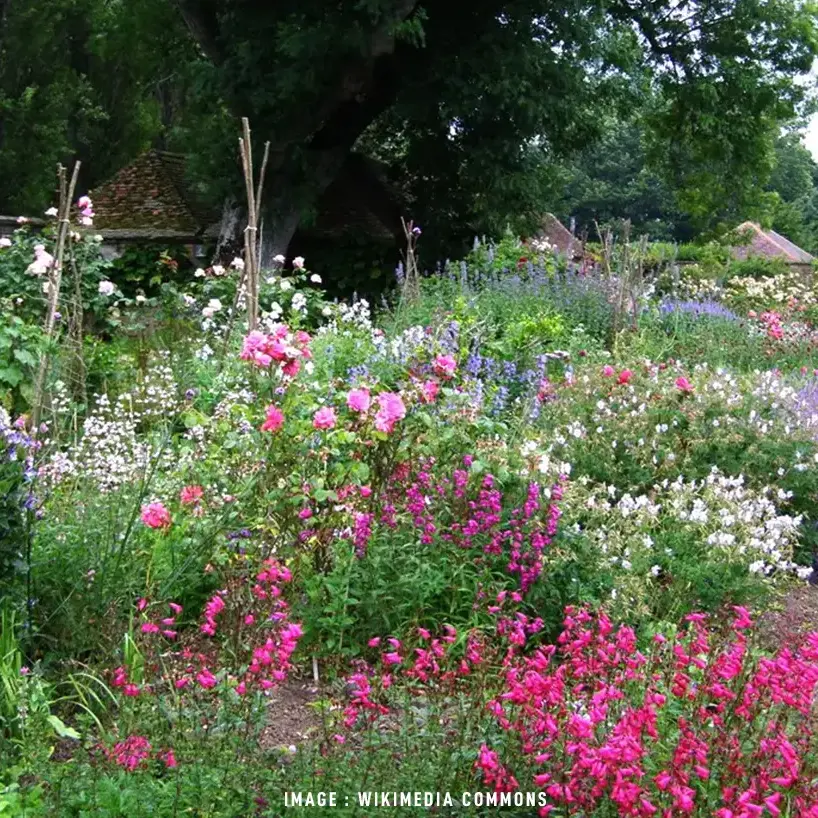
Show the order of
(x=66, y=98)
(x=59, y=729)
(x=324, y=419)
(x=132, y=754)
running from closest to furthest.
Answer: (x=132, y=754)
(x=59, y=729)
(x=324, y=419)
(x=66, y=98)

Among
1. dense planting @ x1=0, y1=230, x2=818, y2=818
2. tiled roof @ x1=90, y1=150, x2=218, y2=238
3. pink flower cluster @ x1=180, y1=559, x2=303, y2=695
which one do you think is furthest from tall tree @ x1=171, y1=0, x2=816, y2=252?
pink flower cluster @ x1=180, y1=559, x2=303, y2=695

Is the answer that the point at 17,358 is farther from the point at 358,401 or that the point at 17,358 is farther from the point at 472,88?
the point at 472,88

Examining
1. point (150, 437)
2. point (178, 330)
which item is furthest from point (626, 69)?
point (150, 437)

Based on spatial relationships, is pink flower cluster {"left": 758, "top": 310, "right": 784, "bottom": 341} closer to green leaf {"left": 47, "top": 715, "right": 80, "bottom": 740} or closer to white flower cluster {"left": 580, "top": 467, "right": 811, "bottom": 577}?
white flower cluster {"left": 580, "top": 467, "right": 811, "bottom": 577}

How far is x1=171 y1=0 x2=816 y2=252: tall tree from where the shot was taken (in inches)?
573

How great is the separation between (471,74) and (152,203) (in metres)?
6.39

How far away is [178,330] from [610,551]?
19.2ft

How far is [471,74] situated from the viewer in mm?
14883

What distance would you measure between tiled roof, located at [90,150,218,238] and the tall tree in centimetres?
236

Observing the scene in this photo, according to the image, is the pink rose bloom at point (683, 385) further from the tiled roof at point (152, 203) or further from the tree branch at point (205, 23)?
the tiled roof at point (152, 203)

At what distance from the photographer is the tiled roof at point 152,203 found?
17422 millimetres

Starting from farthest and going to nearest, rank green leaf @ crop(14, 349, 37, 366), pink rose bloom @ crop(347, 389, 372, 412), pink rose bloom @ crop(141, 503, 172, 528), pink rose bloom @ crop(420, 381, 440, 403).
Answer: green leaf @ crop(14, 349, 37, 366), pink rose bloom @ crop(420, 381, 440, 403), pink rose bloom @ crop(347, 389, 372, 412), pink rose bloom @ crop(141, 503, 172, 528)

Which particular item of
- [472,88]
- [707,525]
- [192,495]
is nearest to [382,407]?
[192,495]

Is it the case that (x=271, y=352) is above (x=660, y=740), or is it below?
above
